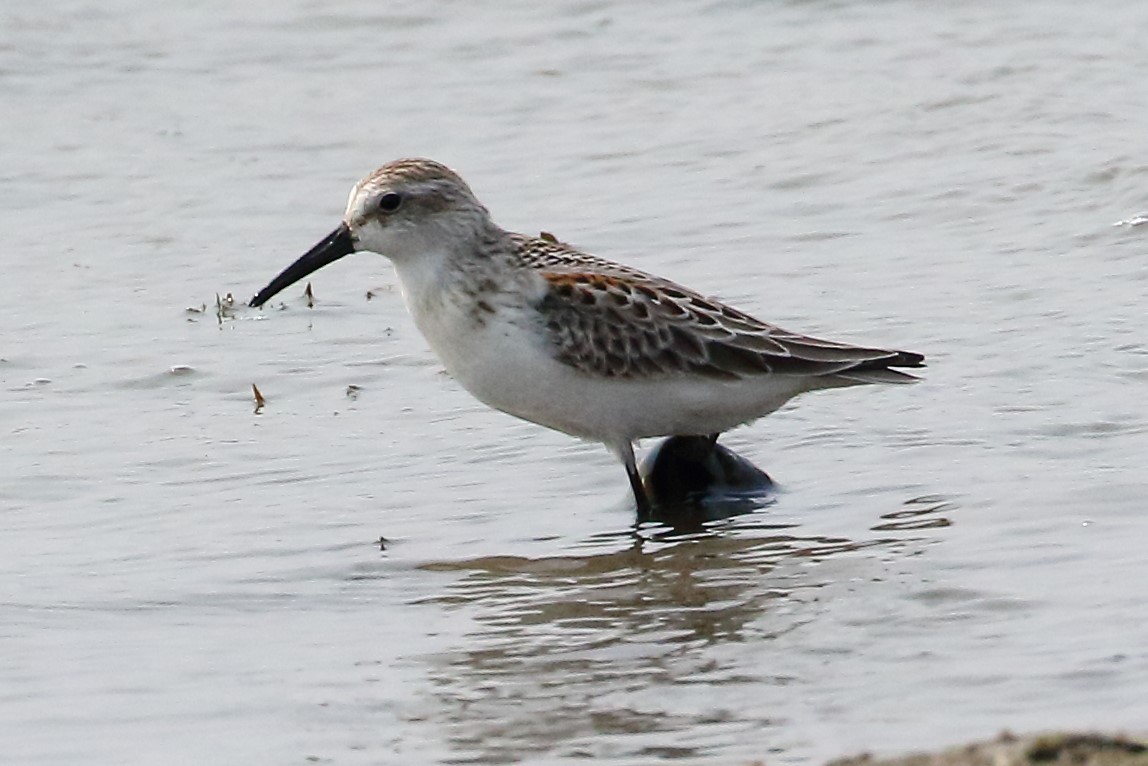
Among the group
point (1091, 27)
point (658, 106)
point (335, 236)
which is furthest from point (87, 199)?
point (1091, 27)

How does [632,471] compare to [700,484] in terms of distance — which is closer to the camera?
[632,471]

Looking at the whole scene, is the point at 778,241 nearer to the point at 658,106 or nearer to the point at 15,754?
the point at 658,106

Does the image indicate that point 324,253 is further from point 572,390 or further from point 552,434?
Answer: point 552,434

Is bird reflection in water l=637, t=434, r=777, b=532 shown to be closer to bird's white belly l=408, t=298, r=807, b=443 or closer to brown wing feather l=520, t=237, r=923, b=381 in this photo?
bird's white belly l=408, t=298, r=807, b=443

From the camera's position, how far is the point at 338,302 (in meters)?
10.8

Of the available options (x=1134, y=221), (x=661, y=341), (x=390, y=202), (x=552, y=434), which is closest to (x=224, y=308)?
(x=552, y=434)

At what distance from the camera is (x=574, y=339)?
25.4ft

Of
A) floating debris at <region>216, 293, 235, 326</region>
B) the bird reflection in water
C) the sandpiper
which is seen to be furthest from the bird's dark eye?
floating debris at <region>216, 293, 235, 326</region>

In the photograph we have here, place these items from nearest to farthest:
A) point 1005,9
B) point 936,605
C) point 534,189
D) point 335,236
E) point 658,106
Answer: point 936,605 < point 335,236 < point 534,189 < point 658,106 < point 1005,9

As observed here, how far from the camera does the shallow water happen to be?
582 centimetres

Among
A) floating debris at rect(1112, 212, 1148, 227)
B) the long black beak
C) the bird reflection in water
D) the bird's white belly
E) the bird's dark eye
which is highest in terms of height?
the bird's dark eye

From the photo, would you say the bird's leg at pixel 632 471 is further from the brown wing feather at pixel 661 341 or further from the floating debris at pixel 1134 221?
the floating debris at pixel 1134 221

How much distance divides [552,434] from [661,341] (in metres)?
1.16

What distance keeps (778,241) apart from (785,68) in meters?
3.78
